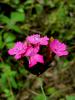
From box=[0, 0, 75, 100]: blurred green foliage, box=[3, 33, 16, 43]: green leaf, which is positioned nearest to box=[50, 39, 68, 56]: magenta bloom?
box=[0, 0, 75, 100]: blurred green foliage

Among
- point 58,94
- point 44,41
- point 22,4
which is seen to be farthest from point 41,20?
point 44,41

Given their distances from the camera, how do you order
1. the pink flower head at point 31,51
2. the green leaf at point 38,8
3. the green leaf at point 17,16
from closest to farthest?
the pink flower head at point 31,51
the green leaf at point 17,16
the green leaf at point 38,8

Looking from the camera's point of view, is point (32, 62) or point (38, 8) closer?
point (32, 62)

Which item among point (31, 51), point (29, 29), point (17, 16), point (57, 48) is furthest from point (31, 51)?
point (29, 29)

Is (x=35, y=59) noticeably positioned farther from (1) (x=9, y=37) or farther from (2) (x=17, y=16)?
(2) (x=17, y=16)

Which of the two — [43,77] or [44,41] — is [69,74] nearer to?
[43,77]

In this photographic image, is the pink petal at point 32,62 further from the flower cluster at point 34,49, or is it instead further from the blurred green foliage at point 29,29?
the blurred green foliage at point 29,29

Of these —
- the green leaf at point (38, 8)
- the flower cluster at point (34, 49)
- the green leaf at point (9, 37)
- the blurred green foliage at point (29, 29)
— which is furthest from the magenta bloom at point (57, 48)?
the green leaf at point (38, 8)

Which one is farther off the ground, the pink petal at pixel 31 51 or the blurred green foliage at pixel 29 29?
the pink petal at pixel 31 51
